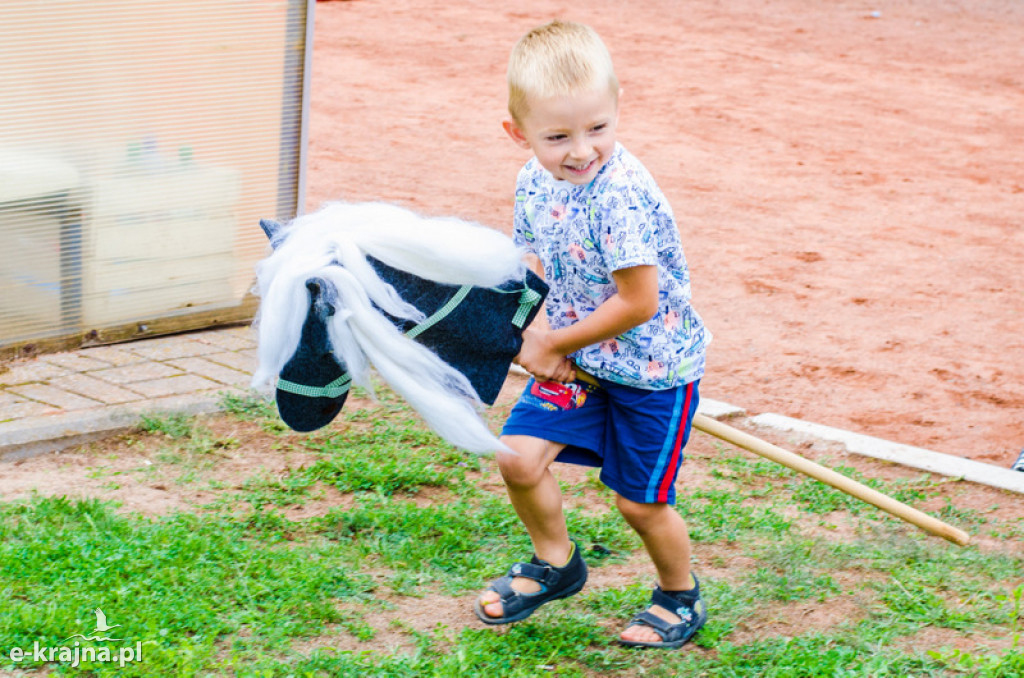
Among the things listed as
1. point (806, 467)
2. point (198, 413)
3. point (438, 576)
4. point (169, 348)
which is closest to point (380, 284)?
point (438, 576)

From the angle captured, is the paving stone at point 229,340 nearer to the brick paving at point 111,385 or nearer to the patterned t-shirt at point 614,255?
the brick paving at point 111,385

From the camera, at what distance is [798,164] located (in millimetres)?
10234

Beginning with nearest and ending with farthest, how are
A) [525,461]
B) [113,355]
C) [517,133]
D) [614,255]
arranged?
[614,255] → [517,133] → [525,461] → [113,355]

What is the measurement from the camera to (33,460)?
4.43 m

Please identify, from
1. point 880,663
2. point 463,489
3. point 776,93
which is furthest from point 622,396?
point 776,93

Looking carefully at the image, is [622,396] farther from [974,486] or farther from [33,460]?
[33,460]

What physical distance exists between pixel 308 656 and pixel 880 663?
4.83 ft

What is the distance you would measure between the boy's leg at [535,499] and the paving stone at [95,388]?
7.15 ft

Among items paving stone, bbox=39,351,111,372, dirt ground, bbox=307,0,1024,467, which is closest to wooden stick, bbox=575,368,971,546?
dirt ground, bbox=307,0,1024,467

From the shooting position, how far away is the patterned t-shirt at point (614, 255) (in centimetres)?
296

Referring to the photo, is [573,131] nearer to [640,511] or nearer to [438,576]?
[640,511]

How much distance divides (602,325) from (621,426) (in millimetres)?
360

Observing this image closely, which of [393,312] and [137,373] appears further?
[137,373]

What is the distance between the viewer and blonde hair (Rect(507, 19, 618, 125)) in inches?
113
